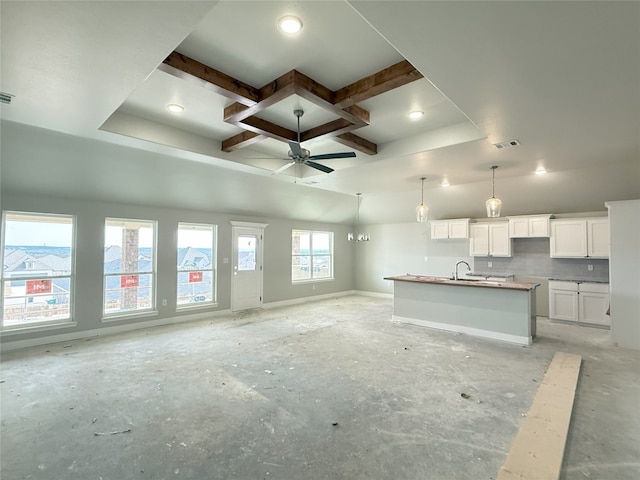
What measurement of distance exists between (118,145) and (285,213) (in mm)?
4061

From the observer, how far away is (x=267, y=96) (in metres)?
3.00

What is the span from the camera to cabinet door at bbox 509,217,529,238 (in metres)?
6.47

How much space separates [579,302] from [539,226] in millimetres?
1590

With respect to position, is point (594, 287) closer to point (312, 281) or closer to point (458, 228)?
point (458, 228)

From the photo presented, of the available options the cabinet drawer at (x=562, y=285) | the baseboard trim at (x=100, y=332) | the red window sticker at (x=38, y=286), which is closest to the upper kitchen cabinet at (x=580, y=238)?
the cabinet drawer at (x=562, y=285)

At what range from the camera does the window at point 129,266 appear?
17.9 feet

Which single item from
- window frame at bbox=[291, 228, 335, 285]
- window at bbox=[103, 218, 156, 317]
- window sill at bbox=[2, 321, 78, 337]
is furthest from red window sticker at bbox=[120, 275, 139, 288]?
window frame at bbox=[291, 228, 335, 285]

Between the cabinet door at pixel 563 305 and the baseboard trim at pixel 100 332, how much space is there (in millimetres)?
6767

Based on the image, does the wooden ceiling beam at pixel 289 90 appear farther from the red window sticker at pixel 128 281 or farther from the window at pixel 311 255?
the window at pixel 311 255

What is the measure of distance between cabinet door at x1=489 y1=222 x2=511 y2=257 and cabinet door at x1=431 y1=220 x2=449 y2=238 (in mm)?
958

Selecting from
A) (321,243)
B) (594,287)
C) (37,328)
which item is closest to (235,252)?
(321,243)

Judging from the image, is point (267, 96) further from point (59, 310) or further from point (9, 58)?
point (59, 310)

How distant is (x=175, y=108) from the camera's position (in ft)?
11.6

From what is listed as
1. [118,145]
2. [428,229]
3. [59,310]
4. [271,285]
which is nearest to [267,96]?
[118,145]
